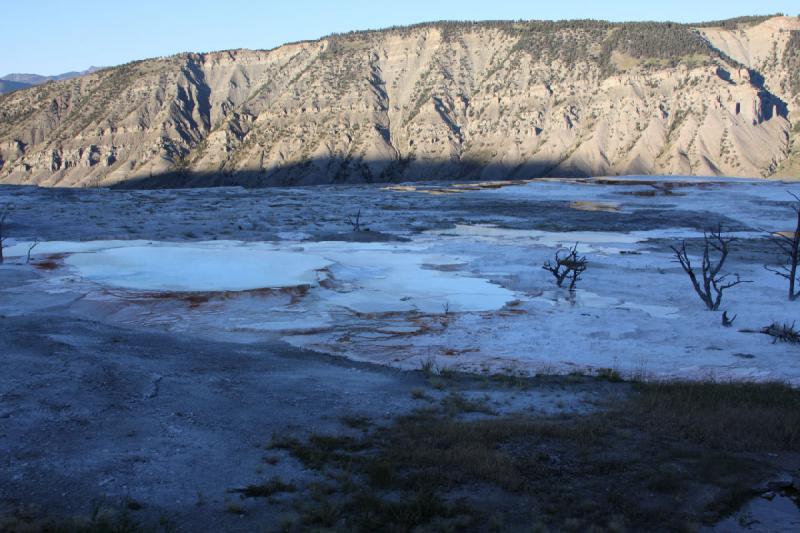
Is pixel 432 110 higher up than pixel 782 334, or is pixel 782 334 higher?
pixel 432 110

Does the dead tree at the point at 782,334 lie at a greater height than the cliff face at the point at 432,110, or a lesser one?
lesser

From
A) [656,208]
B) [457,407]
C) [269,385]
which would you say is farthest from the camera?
[656,208]

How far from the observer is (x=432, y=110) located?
428 ft

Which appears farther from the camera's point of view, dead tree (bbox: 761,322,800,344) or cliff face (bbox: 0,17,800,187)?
cliff face (bbox: 0,17,800,187)

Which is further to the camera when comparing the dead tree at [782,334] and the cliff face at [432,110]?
the cliff face at [432,110]

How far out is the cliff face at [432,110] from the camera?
11062 centimetres

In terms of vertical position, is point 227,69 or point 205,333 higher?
point 227,69

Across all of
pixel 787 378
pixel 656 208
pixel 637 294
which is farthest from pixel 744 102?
pixel 787 378

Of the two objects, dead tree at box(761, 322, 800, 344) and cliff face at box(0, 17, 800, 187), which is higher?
cliff face at box(0, 17, 800, 187)

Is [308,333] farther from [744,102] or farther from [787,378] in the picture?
[744,102]

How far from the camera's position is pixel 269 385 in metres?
12.0

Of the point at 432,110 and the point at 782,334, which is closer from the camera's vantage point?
the point at 782,334

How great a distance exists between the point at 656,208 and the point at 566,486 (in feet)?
179

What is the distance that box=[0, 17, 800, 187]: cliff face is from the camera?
110625 mm
